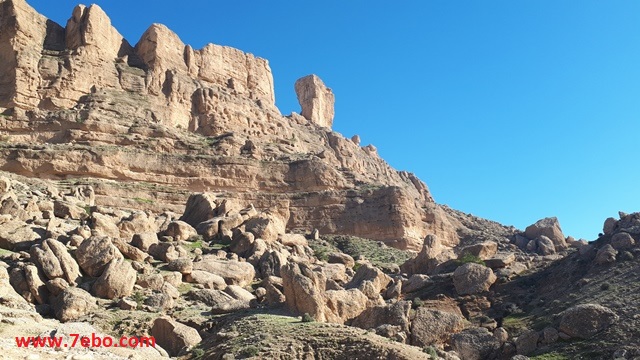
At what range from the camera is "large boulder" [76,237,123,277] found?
2775 centimetres

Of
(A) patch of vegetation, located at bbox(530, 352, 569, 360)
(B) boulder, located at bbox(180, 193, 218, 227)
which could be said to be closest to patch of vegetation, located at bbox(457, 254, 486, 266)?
(A) patch of vegetation, located at bbox(530, 352, 569, 360)

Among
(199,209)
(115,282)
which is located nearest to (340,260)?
(199,209)

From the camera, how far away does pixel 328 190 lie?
70250mm

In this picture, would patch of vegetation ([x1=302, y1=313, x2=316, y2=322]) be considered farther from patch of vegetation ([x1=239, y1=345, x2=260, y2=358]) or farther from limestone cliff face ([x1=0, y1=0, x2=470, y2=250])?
limestone cliff face ([x1=0, y1=0, x2=470, y2=250])

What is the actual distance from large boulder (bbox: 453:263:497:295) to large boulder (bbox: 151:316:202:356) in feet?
55.4

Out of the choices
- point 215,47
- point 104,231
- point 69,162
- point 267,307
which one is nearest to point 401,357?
point 267,307

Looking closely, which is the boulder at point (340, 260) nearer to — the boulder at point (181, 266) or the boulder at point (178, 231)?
the boulder at point (178, 231)

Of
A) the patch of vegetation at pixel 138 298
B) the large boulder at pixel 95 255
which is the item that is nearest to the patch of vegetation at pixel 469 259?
the patch of vegetation at pixel 138 298

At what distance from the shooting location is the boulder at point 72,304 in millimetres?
23844

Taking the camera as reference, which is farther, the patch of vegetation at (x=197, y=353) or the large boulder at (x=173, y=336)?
the large boulder at (x=173, y=336)

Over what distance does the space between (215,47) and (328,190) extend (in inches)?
1322

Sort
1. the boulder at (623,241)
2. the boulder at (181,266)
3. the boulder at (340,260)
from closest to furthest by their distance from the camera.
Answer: the boulder at (181,266) → the boulder at (623,241) → the boulder at (340,260)

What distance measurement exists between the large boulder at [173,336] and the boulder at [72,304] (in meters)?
2.94

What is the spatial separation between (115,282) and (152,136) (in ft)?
140
